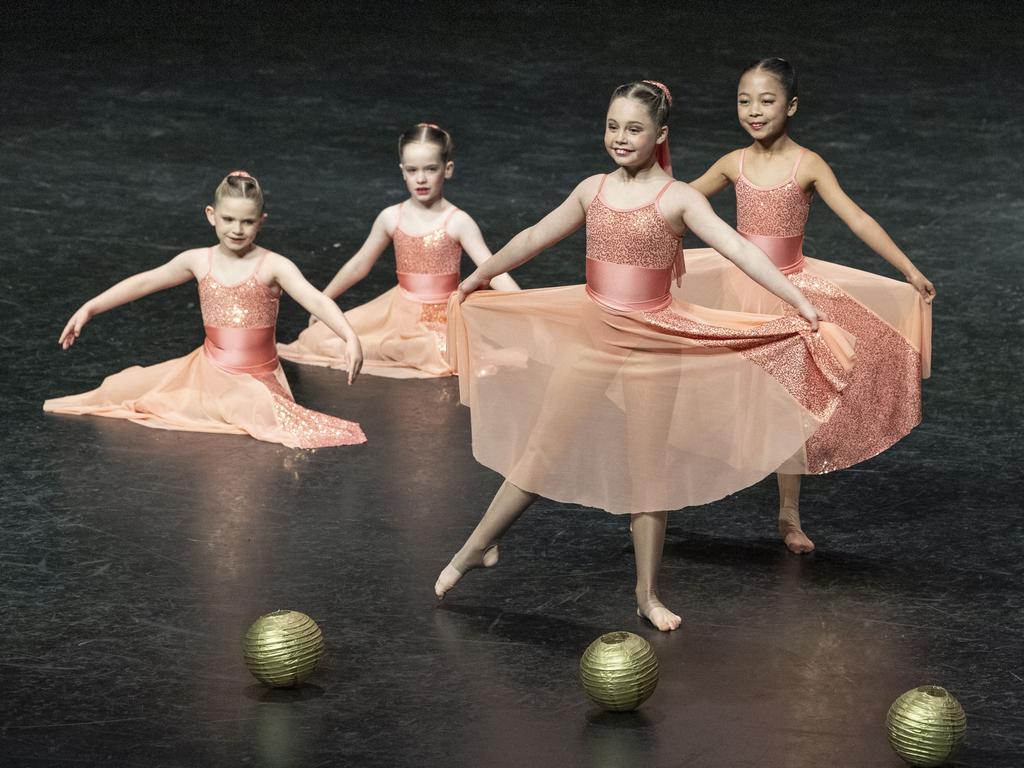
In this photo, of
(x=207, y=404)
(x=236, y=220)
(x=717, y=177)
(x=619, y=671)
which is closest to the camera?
(x=619, y=671)

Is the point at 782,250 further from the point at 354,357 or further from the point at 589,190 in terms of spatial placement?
the point at 354,357

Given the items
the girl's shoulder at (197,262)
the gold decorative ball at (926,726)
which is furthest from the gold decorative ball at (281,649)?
the girl's shoulder at (197,262)

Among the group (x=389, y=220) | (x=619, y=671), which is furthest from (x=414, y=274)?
(x=619, y=671)

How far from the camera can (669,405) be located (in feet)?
14.6

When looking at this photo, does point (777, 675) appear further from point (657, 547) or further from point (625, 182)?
point (625, 182)

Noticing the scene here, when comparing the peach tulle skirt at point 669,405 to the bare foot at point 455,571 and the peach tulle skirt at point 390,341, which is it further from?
the peach tulle skirt at point 390,341

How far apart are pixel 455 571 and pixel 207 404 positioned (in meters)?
1.75

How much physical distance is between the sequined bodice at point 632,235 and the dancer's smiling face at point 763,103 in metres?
0.68

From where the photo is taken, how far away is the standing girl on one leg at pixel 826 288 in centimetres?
489

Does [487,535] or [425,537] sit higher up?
[487,535]

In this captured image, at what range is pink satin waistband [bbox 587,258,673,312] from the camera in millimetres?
4426

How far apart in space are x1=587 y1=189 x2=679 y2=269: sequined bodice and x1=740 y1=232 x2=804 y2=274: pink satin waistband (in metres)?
0.66

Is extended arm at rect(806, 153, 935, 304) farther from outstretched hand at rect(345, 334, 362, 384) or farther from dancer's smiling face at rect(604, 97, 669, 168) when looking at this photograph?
outstretched hand at rect(345, 334, 362, 384)

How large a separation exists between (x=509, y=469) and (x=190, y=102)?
22.5 ft
